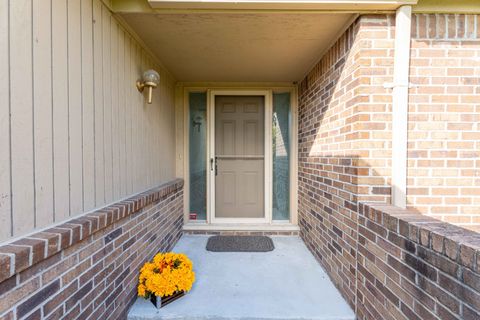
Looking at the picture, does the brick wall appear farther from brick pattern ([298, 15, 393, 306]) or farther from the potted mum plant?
the potted mum plant

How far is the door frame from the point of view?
345 centimetres

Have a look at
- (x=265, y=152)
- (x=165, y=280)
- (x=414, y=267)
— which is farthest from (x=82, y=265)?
(x=265, y=152)

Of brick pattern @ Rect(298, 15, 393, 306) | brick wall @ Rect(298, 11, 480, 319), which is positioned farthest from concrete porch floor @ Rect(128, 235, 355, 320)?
brick wall @ Rect(298, 11, 480, 319)

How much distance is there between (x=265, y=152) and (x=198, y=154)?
3.11 feet

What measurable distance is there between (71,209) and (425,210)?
221 centimetres

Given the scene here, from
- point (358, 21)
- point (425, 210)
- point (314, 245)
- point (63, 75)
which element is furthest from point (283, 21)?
point (314, 245)

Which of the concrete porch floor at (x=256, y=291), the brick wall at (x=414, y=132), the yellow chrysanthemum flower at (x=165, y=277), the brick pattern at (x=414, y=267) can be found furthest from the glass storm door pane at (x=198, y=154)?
Answer: the brick pattern at (x=414, y=267)

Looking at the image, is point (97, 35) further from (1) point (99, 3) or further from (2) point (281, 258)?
(2) point (281, 258)

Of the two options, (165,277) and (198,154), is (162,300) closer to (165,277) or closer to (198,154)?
(165,277)

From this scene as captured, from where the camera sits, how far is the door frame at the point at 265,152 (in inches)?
136

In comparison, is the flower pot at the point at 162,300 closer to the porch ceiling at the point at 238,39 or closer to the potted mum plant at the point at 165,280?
the potted mum plant at the point at 165,280

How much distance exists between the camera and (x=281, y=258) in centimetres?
260

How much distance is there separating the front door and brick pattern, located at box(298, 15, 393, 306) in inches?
42.9

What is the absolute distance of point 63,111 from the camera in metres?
1.25
